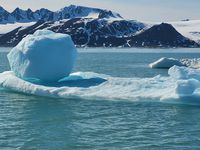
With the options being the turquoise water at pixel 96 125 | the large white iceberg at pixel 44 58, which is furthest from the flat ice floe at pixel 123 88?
the large white iceberg at pixel 44 58

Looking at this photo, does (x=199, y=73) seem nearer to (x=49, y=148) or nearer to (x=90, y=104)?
(x=90, y=104)

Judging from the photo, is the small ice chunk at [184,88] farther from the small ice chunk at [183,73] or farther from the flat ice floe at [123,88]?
the small ice chunk at [183,73]

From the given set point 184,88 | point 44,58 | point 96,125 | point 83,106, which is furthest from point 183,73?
point 96,125

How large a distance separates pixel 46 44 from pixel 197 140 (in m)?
13.3

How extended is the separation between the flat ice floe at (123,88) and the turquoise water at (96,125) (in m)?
0.37

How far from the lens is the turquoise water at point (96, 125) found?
513 inches

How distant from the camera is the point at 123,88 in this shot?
70.3ft

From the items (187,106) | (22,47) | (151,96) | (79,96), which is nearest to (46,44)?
(22,47)

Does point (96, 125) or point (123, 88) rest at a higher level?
point (123, 88)

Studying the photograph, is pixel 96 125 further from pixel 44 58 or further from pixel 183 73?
pixel 44 58

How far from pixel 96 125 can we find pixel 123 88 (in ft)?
20.6

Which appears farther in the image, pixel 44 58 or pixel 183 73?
pixel 44 58

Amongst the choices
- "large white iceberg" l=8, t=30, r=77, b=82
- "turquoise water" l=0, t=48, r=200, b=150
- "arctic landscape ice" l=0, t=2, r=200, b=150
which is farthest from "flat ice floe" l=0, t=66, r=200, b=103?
"large white iceberg" l=8, t=30, r=77, b=82

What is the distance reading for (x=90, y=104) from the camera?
1984 centimetres
